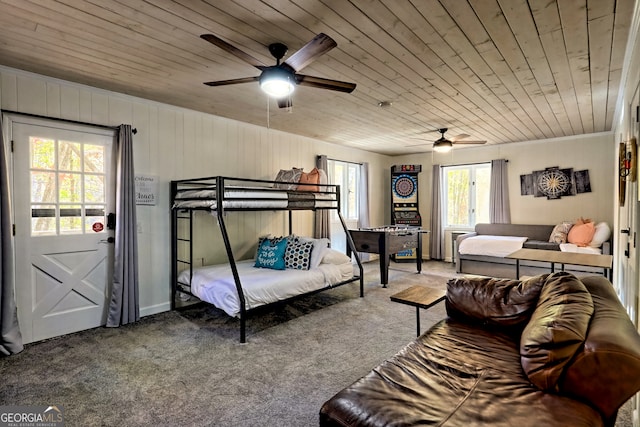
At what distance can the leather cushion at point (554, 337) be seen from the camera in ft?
4.41

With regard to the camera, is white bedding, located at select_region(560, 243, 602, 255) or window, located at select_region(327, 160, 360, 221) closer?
white bedding, located at select_region(560, 243, 602, 255)

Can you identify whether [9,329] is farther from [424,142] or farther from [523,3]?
[424,142]

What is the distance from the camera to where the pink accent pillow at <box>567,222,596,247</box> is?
16.4 feet

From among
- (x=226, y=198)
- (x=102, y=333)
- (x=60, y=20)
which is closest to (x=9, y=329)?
(x=102, y=333)

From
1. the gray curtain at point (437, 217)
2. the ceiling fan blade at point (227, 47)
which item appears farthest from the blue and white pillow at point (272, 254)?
the gray curtain at point (437, 217)

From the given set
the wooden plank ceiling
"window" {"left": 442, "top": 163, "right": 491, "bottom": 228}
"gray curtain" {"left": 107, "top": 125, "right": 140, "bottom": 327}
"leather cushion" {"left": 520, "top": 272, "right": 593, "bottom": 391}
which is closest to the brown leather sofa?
"leather cushion" {"left": 520, "top": 272, "right": 593, "bottom": 391}

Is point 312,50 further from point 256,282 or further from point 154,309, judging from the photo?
point 154,309

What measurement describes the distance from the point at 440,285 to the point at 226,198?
3439mm

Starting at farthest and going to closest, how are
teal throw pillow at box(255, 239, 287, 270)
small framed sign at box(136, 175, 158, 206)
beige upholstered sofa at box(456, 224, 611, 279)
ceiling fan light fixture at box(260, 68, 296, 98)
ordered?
beige upholstered sofa at box(456, 224, 611, 279)
teal throw pillow at box(255, 239, 287, 270)
small framed sign at box(136, 175, 158, 206)
ceiling fan light fixture at box(260, 68, 296, 98)

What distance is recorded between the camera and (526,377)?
4.93 ft

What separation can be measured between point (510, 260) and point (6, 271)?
6.23m

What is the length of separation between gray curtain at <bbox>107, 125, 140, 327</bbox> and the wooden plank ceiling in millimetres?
666

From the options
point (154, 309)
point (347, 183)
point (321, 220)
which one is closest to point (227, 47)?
Answer: point (154, 309)

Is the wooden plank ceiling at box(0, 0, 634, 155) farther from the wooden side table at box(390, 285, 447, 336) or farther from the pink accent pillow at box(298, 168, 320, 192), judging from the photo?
the wooden side table at box(390, 285, 447, 336)
